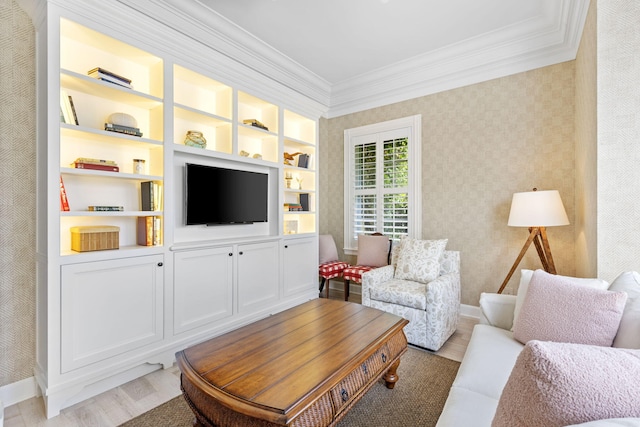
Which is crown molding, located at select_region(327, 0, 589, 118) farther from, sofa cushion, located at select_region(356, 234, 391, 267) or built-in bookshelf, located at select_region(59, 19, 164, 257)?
built-in bookshelf, located at select_region(59, 19, 164, 257)

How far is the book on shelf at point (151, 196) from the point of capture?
97.3 inches

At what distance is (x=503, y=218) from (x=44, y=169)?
12.8 feet

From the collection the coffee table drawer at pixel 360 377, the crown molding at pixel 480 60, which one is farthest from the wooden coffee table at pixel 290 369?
the crown molding at pixel 480 60

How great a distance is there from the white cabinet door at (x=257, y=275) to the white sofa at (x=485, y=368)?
6.79 ft

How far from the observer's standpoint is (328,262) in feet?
→ 13.8

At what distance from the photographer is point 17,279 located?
201cm

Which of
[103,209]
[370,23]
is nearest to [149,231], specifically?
[103,209]

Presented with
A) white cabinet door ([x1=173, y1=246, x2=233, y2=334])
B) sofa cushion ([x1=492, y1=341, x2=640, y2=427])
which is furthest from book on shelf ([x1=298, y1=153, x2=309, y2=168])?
sofa cushion ([x1=492, y1=341, x2=640, y2=427])

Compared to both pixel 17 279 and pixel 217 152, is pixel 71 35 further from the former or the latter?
pixel 17 279

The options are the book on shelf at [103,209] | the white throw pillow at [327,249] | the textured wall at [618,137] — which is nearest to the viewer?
the textured wall at [618,137]

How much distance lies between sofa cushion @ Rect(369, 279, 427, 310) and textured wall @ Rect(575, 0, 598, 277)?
1176 mm

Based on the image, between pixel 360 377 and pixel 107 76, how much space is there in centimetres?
255

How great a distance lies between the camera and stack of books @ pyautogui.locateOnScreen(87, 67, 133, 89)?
2164 mm

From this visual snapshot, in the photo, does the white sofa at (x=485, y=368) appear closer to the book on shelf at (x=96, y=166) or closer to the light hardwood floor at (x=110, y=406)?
the light hardwood floor at (x=110, y=406)
